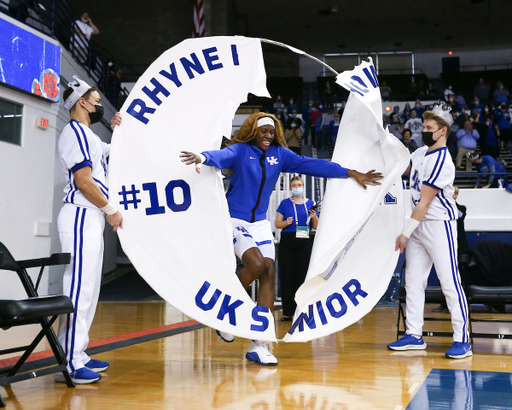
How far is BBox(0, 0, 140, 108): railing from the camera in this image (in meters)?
8.62

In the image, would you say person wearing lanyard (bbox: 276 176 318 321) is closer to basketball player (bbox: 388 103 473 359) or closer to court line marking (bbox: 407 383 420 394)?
basketball player (bbox: 388 103 473 359)

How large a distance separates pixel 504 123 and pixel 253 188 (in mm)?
13310

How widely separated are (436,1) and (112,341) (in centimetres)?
1996

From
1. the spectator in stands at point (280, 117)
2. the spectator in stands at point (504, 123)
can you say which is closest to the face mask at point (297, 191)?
the spectator in stands at point (280, 117)

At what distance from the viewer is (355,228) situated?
3627mm

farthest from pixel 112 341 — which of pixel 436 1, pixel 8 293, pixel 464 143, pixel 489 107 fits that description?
pixel 436 1

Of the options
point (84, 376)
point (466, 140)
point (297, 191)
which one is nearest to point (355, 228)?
point (84, 376)

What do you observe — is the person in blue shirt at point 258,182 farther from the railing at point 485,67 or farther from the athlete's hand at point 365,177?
the railing at point 485,67

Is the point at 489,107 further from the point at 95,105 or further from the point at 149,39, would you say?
the point at 95,105

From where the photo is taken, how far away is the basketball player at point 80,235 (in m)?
3.08

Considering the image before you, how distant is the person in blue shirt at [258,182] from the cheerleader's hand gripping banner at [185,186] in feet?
0.73

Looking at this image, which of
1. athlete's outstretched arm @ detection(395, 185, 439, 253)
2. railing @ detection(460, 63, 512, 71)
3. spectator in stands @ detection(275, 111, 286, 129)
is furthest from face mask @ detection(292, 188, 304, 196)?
railing @ detection(460, 63, 512, 71)

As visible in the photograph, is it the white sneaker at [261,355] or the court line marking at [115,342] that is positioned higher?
the white sneaker at [261,355]

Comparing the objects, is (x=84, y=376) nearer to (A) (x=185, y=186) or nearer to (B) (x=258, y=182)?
(A) (x=185, y=186)
